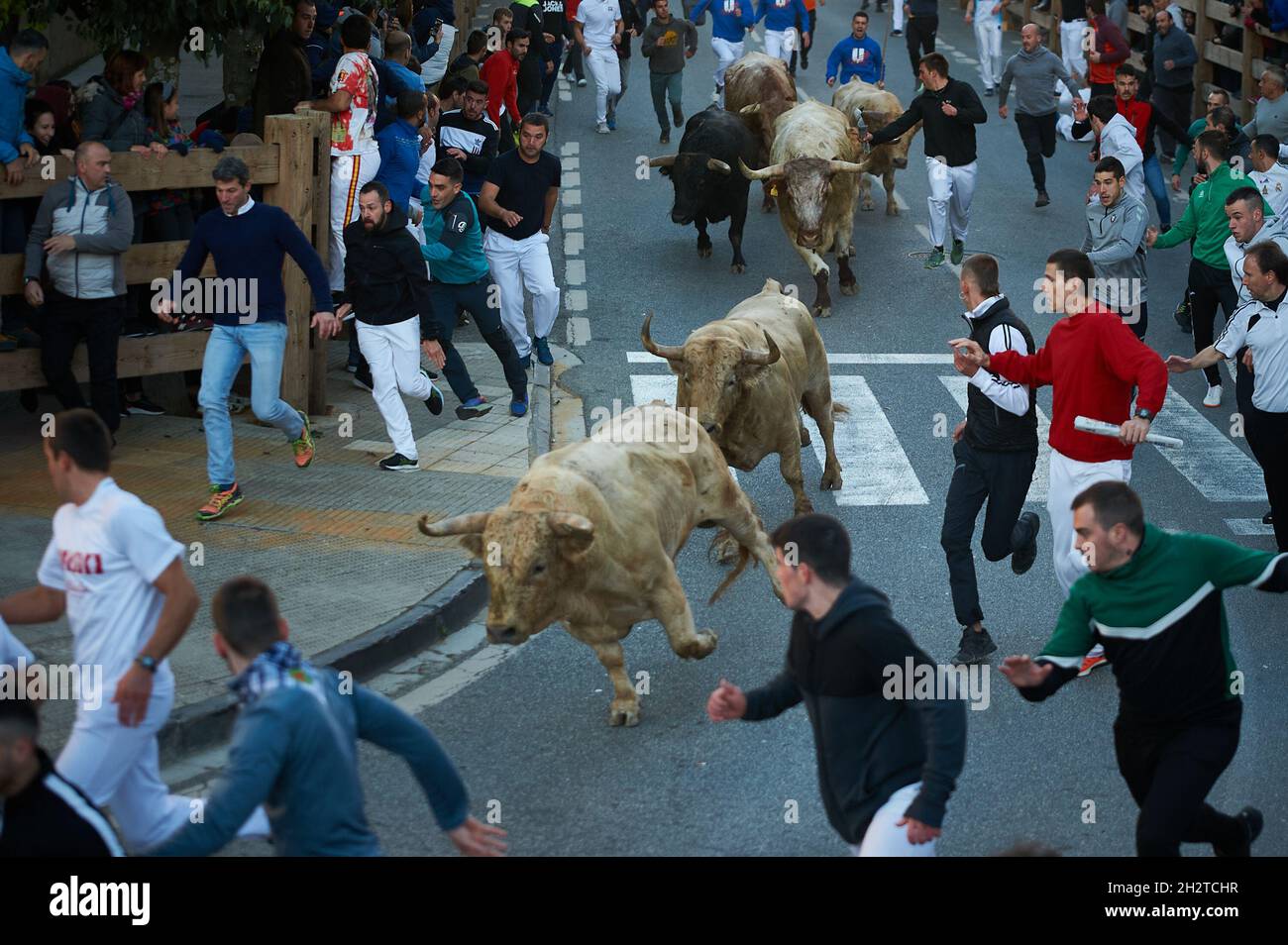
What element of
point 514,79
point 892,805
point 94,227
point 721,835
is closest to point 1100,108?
point 514,79

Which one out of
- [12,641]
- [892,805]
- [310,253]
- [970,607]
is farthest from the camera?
[310,253]

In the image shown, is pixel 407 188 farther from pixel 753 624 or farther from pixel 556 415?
pixel 753 624

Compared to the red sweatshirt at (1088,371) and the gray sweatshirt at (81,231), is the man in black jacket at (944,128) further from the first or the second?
the red sweatshirt at (1088,371)

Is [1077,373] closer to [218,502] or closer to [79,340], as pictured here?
[218,502]

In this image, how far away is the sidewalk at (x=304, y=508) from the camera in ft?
30.6

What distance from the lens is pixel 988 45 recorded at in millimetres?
27359

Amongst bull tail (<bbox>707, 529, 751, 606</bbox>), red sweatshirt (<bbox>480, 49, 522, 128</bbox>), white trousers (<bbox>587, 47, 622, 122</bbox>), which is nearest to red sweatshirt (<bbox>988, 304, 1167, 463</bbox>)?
bull tail (<bbox>707, 529, 751, 606</bbox>)

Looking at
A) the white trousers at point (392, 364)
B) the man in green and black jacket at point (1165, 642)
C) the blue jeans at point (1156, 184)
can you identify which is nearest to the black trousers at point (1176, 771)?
the man in green and black jacket at point (1165, 642)

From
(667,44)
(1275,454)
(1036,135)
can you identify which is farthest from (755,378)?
(667,44)

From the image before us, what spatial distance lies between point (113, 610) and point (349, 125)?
8.52 m

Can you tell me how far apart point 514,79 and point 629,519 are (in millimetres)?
12489

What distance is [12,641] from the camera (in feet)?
20.7

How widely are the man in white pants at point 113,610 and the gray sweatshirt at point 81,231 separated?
5.12m

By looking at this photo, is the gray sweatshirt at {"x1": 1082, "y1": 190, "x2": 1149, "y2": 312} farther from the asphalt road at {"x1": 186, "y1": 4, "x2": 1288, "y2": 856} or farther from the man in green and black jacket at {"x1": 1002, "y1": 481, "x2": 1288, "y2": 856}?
the man in green and black jacket at {"x1": 1002, "y1": 481, "x2": 1288, "y2": 856}
